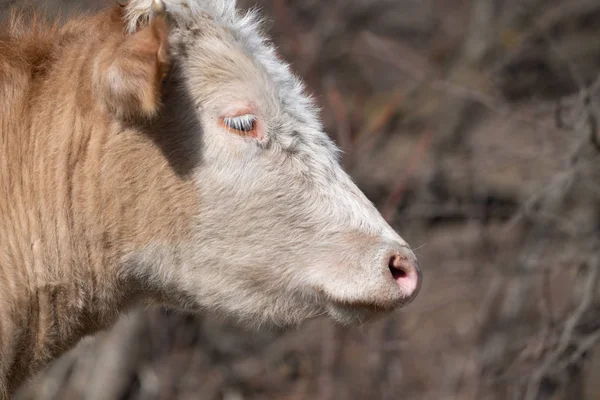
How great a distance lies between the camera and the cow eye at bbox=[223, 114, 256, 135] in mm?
3670

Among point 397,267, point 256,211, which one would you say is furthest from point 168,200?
point 397,267

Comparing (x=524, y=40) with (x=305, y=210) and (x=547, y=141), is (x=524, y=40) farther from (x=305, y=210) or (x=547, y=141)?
(x=305, y=210)

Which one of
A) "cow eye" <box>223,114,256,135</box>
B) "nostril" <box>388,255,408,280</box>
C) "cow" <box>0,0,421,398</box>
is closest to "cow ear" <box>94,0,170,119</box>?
"cow" <box>0,0,421,398</box>

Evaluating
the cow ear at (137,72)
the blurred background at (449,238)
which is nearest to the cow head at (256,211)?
the cow ear at (137,72)

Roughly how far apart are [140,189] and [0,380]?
83 centimetres

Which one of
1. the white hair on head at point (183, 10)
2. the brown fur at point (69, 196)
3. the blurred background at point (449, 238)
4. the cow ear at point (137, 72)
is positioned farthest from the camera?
the blurred background at point (449, 238)

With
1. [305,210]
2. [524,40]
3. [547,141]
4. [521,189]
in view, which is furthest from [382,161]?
[305,210]

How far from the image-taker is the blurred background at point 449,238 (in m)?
6.69

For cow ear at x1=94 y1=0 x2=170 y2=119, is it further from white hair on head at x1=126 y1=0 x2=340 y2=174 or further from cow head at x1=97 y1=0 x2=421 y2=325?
white hair on head at x1=126 y1=0 x2=340 y2=174

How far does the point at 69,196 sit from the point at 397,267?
1.22 m

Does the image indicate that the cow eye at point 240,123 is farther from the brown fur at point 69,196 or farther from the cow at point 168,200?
the brown fur at point 69,196

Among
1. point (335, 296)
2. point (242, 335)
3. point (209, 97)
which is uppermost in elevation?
point (209, 97)

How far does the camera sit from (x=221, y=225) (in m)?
3.68

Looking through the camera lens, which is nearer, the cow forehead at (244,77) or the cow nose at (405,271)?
the cow nose at (405,271)
